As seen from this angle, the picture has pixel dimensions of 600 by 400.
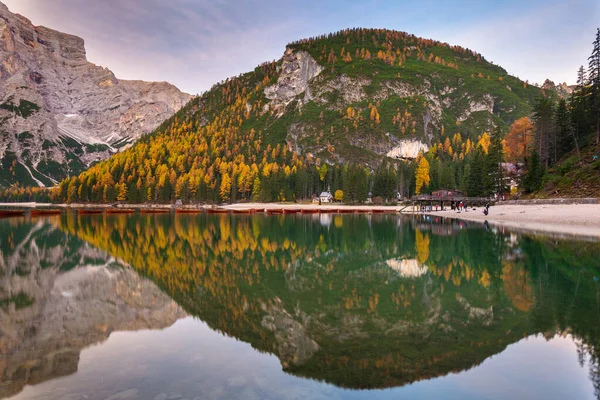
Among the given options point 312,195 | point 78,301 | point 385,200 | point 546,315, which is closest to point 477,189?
point 385,200

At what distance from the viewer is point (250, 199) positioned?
468 ft

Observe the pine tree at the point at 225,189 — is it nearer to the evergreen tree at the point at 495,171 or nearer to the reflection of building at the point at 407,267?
the evergreen tree at the point at 495,171

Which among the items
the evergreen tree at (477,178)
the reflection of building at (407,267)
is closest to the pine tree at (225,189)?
the evergreen tree at (477,178)

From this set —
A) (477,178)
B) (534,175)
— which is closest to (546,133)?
(534,175)

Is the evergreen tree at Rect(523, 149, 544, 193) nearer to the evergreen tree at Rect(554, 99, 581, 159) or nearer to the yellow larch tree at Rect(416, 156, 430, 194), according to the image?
the evergreen tree at Rect(554, 99, 581, 159)

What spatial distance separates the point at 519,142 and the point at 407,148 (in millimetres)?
Result: 103422

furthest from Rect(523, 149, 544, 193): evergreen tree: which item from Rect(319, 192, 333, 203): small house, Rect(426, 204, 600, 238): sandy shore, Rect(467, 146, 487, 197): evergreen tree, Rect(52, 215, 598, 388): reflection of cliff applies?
Rect(319, 192, 333, 203): small house

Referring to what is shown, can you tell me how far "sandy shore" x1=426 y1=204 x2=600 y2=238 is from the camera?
125ft

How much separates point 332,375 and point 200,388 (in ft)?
8.76

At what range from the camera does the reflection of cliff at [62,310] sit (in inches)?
329

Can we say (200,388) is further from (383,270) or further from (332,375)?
Result: (383,270)

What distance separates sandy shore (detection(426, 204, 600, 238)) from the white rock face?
139030 millimetres

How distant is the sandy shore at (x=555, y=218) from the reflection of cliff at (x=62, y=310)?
116 ft

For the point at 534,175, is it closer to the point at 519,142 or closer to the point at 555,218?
the point at 555,218
